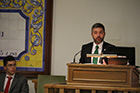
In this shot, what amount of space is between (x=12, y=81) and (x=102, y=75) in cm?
207

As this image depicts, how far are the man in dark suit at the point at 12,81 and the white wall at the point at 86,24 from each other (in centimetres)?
103

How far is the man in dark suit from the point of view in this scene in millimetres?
4555

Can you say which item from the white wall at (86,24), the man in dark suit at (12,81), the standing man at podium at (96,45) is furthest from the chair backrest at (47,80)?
the standing man at podium at (96,45)

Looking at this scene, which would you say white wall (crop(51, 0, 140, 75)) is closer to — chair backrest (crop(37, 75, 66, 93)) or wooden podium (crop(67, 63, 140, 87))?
chair backrest (crop(37, 75, 66, 93))

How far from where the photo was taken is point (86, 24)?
549cm

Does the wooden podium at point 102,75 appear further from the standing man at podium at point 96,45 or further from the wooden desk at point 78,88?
the standing man at podium at point 96,45

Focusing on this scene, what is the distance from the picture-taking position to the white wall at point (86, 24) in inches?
212

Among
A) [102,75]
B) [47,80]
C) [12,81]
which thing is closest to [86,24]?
[47,80]

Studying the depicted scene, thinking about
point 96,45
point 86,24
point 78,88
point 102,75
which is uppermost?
point 86,24

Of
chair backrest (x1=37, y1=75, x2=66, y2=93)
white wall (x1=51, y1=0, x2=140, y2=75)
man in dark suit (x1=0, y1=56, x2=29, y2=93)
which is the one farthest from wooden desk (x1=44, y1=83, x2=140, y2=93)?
white wall (x1=51, y1=0, x2=140, y2=75)

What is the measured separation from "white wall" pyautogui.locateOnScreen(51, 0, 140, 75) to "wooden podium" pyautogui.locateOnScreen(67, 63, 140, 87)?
7.93 feet

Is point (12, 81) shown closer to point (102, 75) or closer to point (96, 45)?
point (96, 45)

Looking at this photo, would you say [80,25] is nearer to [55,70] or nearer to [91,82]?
[55,70]

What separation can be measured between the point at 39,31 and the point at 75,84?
2805 mm
